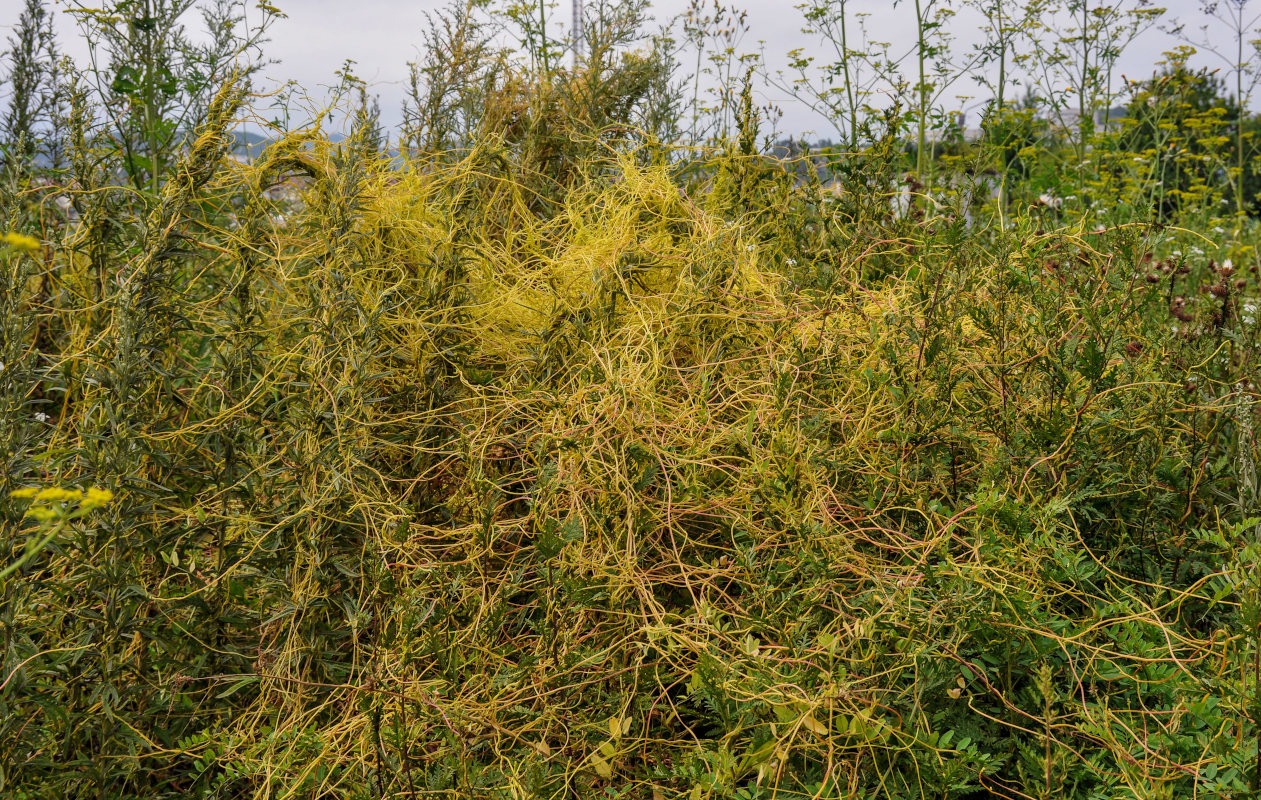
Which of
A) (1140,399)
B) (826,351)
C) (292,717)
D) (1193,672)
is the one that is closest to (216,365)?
(292,717)

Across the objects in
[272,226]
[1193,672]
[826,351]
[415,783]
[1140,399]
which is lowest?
[415,783]

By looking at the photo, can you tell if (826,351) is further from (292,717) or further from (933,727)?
(292,717)

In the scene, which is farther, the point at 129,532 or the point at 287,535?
the point at 287,535

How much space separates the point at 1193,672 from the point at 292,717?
2.02 meters

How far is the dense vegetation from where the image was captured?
5.65 feet

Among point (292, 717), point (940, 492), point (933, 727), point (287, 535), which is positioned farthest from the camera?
point (940, 492)

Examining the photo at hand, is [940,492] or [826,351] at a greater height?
[826,351]

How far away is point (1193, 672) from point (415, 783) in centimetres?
169

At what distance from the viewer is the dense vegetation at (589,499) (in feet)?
5.65

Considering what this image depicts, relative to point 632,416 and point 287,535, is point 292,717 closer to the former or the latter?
point 287,535

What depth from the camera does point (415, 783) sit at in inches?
69.9

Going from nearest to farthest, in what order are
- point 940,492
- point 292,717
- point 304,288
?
point 292,717 → point 940,492 → point 304,288

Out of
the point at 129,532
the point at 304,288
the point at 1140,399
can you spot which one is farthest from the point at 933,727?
the point at 304,288

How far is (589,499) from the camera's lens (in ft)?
7.45
